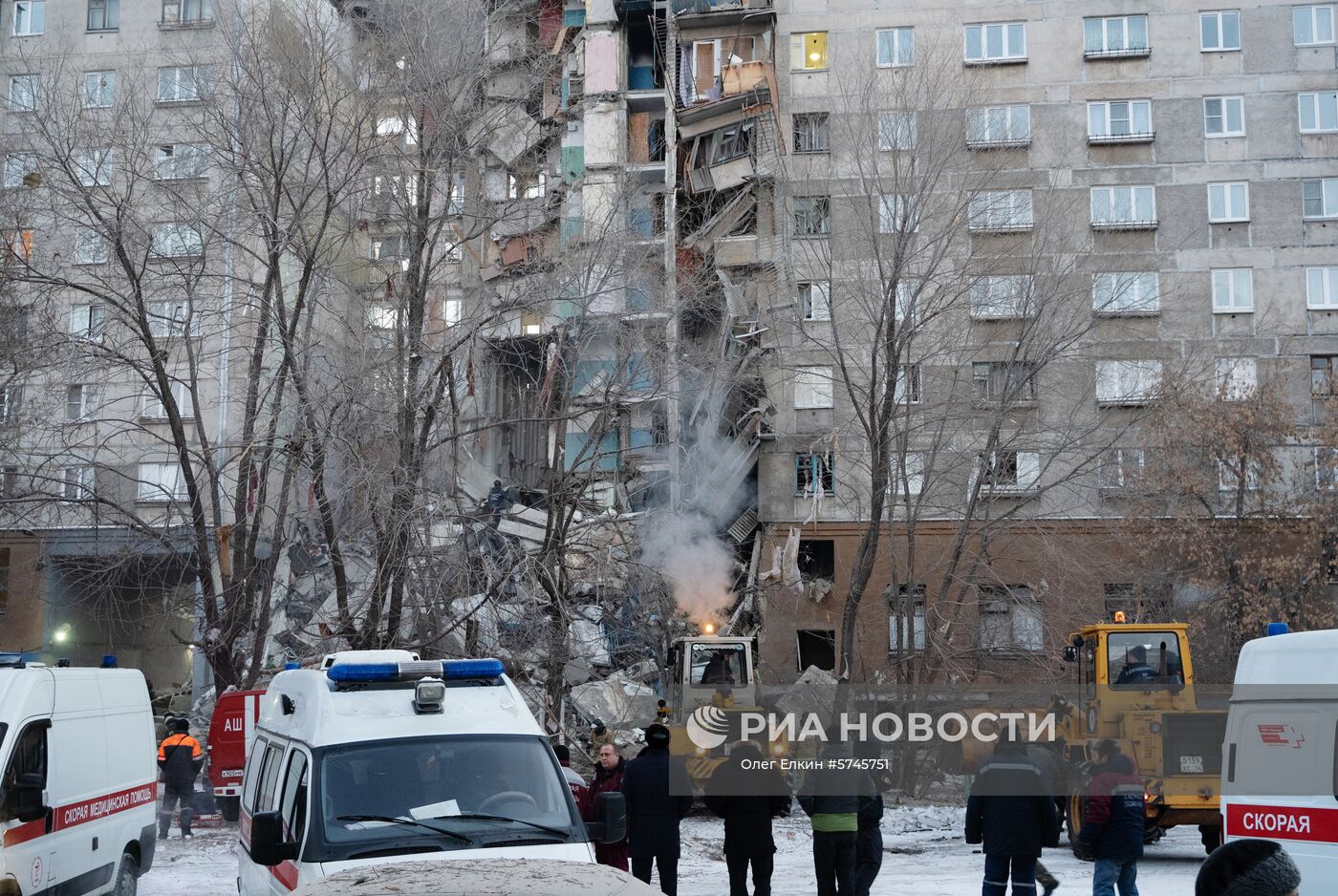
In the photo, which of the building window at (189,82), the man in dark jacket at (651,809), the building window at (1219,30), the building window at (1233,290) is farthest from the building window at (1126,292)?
the man in dark jacket at (651,809)

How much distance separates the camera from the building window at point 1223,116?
32219mm

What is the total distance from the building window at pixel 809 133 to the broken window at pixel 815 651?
13.0 meters

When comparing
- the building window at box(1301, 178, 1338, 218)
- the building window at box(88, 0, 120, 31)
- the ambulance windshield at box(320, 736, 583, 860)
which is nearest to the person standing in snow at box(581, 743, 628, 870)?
the ambulance windshield at box(320, 736, 583, 860)

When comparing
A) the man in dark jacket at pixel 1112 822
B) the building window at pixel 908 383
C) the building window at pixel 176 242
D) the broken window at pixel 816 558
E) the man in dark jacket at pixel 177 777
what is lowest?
the man in dark jacket at pixel 177 777

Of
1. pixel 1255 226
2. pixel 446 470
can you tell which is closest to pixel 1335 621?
pixel 1255 226

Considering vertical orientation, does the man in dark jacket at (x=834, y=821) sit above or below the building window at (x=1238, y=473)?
below

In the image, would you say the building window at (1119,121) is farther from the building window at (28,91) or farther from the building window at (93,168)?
the building window at (28,91)

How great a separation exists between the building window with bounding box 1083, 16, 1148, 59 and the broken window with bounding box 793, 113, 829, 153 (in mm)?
7423

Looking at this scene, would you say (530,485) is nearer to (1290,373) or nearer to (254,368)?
(254,368)

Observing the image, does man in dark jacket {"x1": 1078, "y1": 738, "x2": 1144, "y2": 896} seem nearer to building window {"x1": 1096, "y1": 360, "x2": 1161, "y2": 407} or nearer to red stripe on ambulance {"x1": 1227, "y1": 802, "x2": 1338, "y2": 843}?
red stripe on ambulance {"x1": 1227, "y1": 802, "x2": 1338, "y2": 843}

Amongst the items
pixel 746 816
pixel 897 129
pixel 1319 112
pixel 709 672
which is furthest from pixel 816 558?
pixel 746 816

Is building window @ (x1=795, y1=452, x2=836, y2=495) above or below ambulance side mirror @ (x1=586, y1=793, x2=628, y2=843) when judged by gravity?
above

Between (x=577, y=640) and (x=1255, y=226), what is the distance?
22.7 metres

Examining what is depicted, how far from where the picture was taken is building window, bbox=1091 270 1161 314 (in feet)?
84.3
